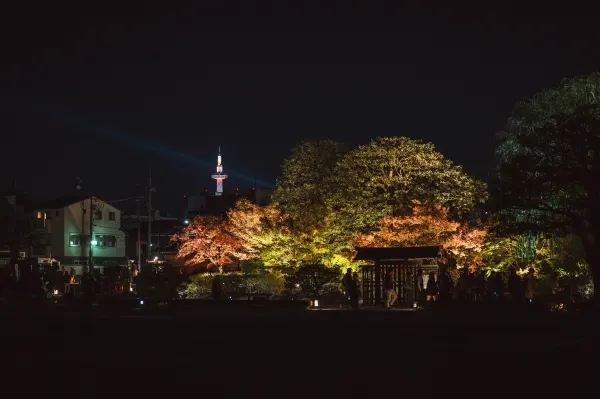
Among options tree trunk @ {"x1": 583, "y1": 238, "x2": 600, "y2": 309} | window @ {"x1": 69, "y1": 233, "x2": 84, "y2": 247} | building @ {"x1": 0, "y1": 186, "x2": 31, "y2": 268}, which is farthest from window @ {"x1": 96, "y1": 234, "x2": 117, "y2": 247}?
tree trunk @ {"x1": 583, "y1": 238, "x2": 600, "y2": 309}

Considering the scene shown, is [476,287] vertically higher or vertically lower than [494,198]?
lower

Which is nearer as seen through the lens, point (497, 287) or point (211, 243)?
point (497, 287)

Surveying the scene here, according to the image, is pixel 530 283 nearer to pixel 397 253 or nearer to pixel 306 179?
pixel 397 253

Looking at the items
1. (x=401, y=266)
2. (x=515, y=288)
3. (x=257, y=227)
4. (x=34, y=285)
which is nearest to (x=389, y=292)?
(x=401, y=266)

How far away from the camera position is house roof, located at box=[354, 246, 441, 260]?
111 ft

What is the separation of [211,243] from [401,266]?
19.6 meters

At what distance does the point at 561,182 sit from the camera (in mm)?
27469

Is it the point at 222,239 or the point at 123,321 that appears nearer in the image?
the point at 123,321

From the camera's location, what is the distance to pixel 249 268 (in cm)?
4772

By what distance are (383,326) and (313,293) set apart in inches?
636

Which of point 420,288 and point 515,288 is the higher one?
point 515,288

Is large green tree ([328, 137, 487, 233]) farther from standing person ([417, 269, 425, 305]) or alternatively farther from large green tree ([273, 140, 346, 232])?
standing person ([417, 269, 425, 305])

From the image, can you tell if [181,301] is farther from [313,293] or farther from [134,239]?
[134,239]

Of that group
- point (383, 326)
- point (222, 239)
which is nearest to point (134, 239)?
point (222, 239)
